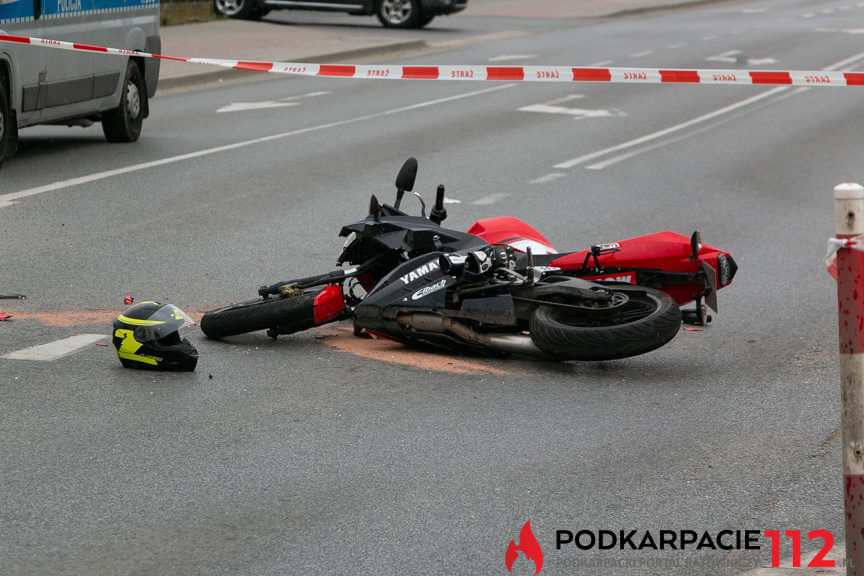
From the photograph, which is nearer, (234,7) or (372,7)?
(234,7)

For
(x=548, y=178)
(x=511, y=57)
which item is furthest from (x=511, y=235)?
(x=511, y=57)

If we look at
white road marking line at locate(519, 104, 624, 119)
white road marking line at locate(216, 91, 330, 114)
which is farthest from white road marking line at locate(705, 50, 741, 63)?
white road marking line at locate(216, 91, 330, 114)

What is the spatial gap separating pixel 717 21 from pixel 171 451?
32371mm

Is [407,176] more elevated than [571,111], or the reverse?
[407,176]

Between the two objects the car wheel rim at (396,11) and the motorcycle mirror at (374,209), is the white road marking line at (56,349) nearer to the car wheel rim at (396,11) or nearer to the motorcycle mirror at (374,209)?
the motorcycle mirror at (374,209)

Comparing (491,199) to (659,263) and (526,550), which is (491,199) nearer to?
(659,263)

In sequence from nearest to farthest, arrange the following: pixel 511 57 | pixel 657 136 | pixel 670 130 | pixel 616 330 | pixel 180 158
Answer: pixel 616 330
pixel 180 158
pixel 657 136
pixel 670 130
pixel 511 57

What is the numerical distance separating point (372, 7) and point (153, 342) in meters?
24.9

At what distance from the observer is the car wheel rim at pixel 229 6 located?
29.5 m

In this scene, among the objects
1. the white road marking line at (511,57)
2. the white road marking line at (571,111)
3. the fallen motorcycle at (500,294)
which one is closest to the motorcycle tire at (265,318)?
the fallen motorcycle at (500,294)

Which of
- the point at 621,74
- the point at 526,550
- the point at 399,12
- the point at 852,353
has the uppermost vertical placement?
the point at 399,12

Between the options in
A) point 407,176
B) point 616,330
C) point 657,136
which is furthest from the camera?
point 657,136

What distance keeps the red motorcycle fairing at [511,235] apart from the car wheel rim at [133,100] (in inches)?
315

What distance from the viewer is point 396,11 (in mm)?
30922
